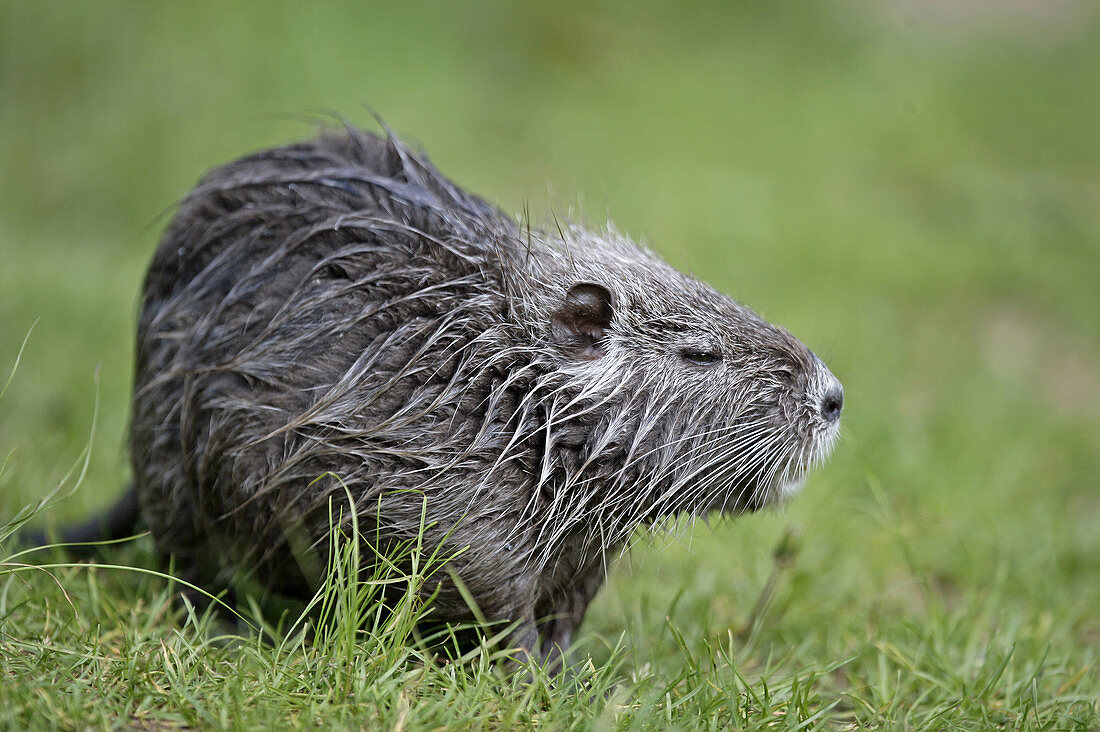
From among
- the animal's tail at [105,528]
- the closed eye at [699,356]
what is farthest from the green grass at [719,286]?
the closed eye at [699,356]

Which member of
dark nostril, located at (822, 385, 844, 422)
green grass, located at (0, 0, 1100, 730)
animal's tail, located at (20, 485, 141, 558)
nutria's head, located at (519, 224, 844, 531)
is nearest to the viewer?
green grass, located at (0, 0, 1100, 730)

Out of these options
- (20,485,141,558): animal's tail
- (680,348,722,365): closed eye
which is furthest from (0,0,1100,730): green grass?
(680,348,722,365): closed eye

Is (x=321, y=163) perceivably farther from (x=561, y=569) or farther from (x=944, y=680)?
(x=944, y=680)

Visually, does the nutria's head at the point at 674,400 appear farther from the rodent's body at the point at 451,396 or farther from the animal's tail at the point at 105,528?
the animal's tail at the point at 105,528

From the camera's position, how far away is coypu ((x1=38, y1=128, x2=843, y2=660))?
2422mm

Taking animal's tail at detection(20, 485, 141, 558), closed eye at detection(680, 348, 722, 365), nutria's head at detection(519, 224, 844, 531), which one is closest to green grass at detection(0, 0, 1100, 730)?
animal's tail at detection(20, 485, 141, 558)

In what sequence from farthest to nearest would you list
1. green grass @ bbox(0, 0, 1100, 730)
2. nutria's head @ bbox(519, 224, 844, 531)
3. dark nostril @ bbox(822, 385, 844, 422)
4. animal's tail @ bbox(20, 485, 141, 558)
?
animal's tail @ bbox(20, 485, 141, 558) < dark nostril @ bbox(822, 385, 844, 422) < nutria's head @ bbox(519, 224, 844, 531) < green grass @ bbox(0, 0, 1100, 730)

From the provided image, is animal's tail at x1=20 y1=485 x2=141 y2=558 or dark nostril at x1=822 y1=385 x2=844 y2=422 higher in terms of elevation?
dark nostril at x1=822 y1=385 x2=844 y2=422

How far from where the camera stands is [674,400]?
101 inches

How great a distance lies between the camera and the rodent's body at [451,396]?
2.42 meters

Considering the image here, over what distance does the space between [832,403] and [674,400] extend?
1.46 feet

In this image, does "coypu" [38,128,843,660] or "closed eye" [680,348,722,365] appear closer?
"coypu" [38,128,843,660]

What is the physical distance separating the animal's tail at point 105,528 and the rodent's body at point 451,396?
491mm

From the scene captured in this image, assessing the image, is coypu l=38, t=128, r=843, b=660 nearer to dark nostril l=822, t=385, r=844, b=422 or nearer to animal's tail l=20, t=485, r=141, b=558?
dark nostril l=822, t=385, r=844, b=422
